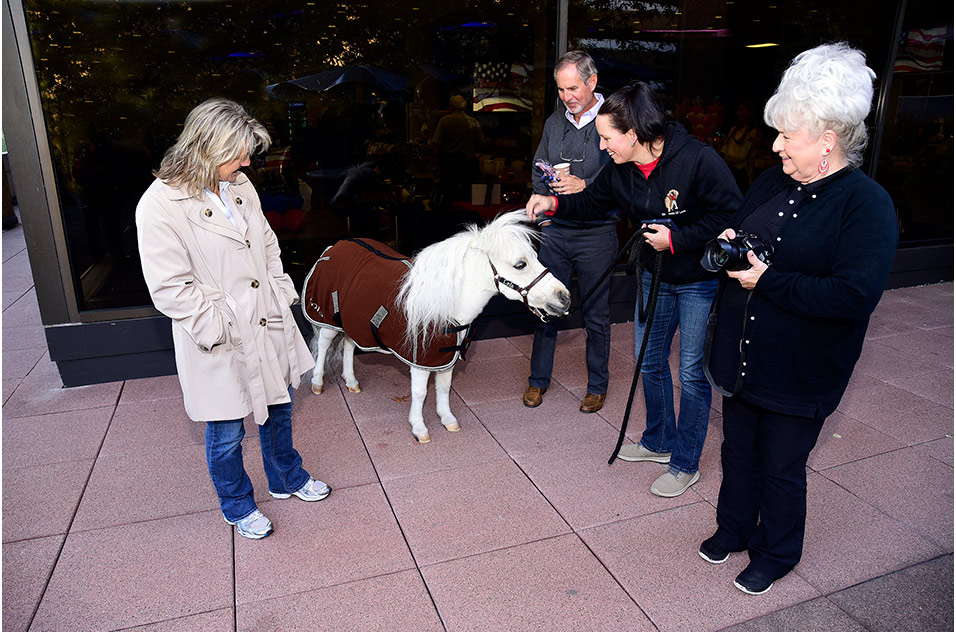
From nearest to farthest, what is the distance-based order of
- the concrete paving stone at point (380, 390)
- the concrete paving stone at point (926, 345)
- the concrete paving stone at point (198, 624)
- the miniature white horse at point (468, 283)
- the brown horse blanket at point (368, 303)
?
the concrete paving stone at point (198, 624)
the miniature white horse at point (468, 283)
the brown horse blanket at point (368, 303)
the concrete paving stone at point (380, 390)
the concrete paving stone at point (926, 345)

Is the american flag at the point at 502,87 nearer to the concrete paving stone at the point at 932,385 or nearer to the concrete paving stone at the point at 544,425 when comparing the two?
the concrete paving stone at the point at 544,425

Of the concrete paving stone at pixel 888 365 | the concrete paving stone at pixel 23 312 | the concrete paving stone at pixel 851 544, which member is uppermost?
the concrete paving stone at pixel 851 544

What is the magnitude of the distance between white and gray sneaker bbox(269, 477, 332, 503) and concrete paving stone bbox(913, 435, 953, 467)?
3.62m

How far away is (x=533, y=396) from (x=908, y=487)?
7.42 feet

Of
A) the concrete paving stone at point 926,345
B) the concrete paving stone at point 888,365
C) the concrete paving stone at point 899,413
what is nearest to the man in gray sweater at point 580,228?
the concrete paving stone at point 899,413

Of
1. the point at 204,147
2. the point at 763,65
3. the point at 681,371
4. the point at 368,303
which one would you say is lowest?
the point at 681,371

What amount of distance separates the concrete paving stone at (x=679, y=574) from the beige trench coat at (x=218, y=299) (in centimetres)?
175

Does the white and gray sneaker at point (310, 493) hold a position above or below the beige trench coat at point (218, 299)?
below

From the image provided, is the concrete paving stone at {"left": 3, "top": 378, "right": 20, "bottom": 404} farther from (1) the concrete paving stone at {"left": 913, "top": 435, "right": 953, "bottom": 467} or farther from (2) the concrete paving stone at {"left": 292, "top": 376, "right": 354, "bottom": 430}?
(1) the concrete paving stone at {"left": 913, "top": 435, "right": 953, "bottom": 467}

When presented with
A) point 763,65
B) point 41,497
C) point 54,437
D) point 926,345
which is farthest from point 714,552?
point 763,65

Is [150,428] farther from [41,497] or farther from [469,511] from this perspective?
[469,511]

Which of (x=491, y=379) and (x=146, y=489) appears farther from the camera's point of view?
(x=491, y=379)

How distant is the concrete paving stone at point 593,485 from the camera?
125 inches

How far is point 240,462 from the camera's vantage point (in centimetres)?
290
